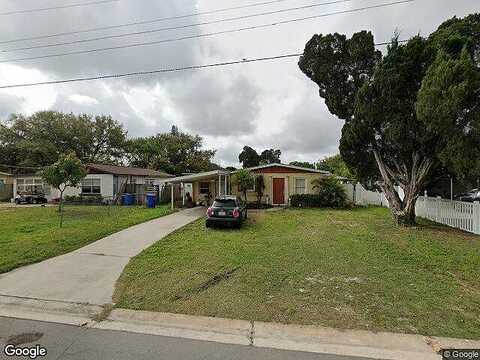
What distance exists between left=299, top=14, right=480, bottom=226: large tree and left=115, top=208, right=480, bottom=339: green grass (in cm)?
321

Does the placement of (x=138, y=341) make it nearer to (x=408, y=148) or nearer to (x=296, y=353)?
(x=296, y=353)

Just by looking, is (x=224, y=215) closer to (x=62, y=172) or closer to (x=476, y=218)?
(x=476, y=218)

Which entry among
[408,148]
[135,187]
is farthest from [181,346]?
[135,187]

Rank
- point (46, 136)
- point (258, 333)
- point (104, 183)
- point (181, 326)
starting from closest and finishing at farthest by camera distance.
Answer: point (258, 333) → point (181, 326) → point (104, 183) → point (46, 136)

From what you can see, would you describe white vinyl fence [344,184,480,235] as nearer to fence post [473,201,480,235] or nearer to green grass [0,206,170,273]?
fence post [473,201,480,235]

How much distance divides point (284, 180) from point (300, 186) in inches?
52.6

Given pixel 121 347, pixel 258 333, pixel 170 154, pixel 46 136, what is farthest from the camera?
pixel 170 154

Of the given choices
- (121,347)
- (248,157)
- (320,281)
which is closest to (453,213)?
(320,281)

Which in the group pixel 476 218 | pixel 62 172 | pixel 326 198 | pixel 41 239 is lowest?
pixel 41 239

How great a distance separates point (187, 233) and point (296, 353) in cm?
900

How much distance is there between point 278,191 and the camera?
84.3 ft

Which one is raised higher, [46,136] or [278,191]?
[46,136]

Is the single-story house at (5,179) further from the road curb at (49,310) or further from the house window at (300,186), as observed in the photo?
the road curb at (49,310)

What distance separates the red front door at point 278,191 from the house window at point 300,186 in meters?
1.04
